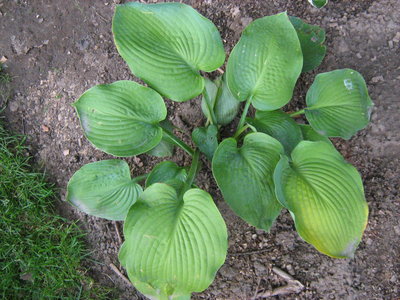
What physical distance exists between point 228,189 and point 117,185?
44cm

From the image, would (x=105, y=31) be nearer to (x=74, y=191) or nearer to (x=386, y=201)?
(x=74, y=191)

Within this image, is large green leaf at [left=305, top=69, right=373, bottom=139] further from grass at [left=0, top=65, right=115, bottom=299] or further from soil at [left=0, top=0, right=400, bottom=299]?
grass at [left=0, top=65, right=115, bottom=299]

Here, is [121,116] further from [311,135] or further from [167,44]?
[311,135]

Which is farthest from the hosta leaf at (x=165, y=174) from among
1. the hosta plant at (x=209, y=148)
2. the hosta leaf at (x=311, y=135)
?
the hosta leaf at (x=311, y=135)

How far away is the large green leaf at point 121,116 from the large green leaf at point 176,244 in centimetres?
22

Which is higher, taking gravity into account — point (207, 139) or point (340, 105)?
point (340, 105)

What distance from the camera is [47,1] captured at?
1.85m

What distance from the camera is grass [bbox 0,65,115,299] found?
1697 mm

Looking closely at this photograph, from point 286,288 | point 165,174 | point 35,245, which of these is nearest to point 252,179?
point 165,174

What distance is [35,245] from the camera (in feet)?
5.60

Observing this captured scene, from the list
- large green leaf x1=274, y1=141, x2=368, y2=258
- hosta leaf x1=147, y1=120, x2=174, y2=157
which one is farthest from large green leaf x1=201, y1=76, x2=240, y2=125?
large green leaf x1=274, y1=141, x2=368, y2=258

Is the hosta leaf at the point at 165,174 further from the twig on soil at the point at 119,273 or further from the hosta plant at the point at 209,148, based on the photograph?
the twig on soil at the point at 119,273

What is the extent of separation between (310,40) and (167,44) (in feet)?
1.82

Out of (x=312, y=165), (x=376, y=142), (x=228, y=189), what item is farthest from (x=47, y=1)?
(x=376, y=142)
